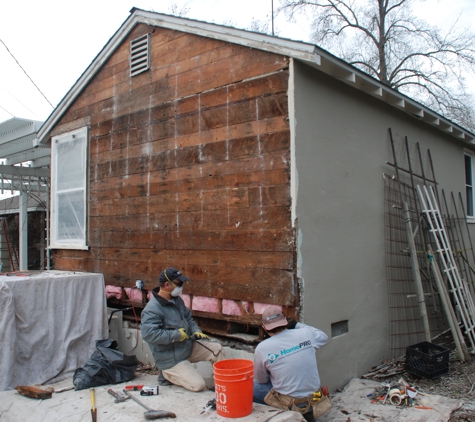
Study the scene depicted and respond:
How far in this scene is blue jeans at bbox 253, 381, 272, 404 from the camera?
167 inches

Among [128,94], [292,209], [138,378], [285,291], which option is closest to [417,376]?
[285,291]

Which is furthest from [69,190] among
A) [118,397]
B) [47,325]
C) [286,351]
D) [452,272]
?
[452,272]

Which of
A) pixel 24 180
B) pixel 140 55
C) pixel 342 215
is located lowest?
pixel 342 215

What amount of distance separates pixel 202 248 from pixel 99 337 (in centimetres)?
215

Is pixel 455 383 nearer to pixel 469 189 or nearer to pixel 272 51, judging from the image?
pixel 272 51

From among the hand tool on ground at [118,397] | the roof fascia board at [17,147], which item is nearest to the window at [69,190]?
the roof fascia board at [17,147]

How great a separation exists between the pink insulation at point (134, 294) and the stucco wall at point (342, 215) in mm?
2848

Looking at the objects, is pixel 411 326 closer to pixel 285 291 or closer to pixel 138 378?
pixel 285 291

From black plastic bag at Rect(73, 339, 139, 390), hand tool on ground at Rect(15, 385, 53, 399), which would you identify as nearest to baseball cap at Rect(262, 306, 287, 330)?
black plastic bag at Rect(73, 339, 139, 390)

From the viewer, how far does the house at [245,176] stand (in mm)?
5047

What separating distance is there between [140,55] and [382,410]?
5892 millimetres

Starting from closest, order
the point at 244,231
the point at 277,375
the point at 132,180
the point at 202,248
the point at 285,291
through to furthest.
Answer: the point at 277,375 < the point at 285,291 < the point at 244,231 < the point at 202,248 < the point at 132,180

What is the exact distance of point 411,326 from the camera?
271 inches

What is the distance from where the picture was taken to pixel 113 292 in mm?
7023
